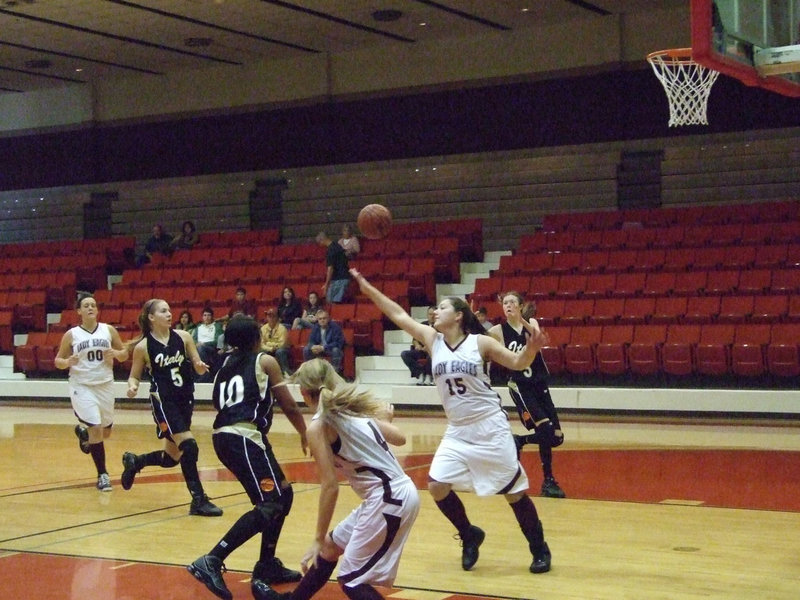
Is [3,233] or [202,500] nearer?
[202,500]

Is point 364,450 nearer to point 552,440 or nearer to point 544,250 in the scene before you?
point 552,440

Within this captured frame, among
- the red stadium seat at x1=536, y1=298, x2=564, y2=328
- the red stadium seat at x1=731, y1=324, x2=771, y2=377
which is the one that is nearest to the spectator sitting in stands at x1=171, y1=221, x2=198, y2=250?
the red stadium seat at x1=536, y1=298, x2=564, y2=328

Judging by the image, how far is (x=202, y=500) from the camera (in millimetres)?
7762

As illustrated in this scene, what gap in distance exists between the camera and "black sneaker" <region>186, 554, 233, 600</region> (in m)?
5.28

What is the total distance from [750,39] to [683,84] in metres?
2.93

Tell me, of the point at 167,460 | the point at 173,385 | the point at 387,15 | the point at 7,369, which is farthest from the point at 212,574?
the point at 7,369

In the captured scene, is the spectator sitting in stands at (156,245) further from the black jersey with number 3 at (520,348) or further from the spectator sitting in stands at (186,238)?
the black jersey with number 3 at (520,348)

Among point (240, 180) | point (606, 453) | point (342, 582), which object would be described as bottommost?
point (606, 453)

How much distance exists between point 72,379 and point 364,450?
520 centimetres

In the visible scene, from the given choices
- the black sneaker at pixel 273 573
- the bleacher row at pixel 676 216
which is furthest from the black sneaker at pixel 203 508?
the bleacher row at pixel 676 216

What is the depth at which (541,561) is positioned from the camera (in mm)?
5855

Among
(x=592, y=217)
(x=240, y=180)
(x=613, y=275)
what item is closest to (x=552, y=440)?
(x=613, y=275)

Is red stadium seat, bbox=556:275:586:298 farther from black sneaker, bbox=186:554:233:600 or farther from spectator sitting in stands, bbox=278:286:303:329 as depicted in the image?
black sneaker, bbox=186:554:233:600

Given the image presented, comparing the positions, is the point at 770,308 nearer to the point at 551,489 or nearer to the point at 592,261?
the point at 592,261
